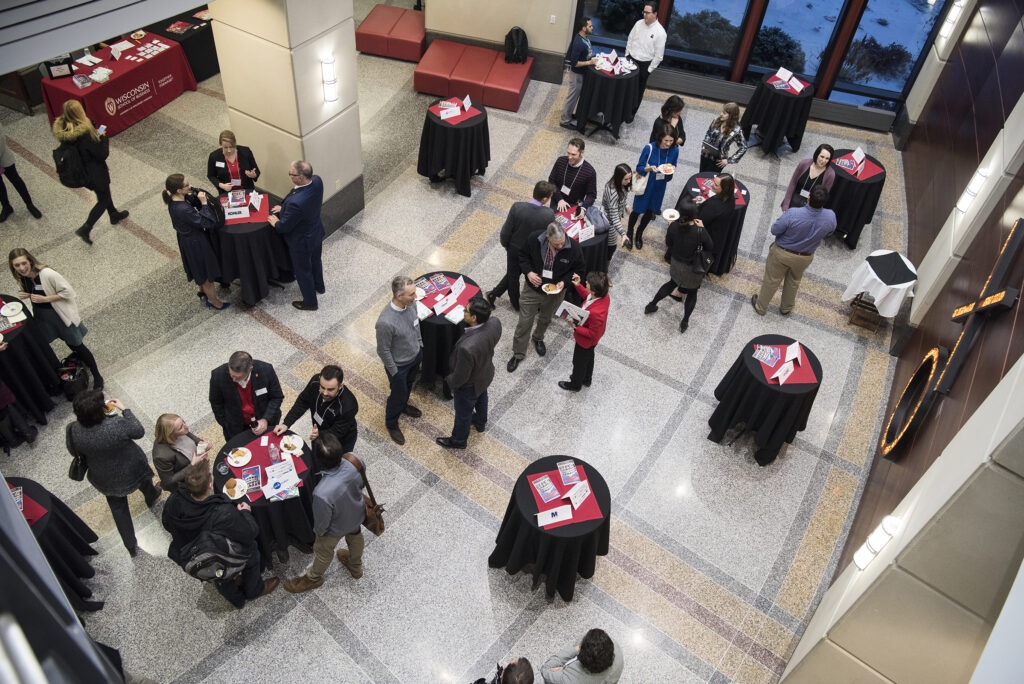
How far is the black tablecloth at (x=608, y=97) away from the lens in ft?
31.7

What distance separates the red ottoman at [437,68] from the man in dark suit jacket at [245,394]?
648 cm

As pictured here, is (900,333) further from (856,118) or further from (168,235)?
(168,235)

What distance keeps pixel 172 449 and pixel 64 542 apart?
0.95 m

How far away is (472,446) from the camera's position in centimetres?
636

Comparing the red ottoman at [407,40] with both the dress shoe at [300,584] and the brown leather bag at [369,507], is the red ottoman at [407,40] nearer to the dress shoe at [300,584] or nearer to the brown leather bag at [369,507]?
the brown leather bag at [369,507]

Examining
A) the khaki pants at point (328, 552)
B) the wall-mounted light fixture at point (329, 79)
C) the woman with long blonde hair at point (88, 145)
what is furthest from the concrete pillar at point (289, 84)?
the khaki pants at point (328, 552)

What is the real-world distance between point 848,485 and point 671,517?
166 centimetres

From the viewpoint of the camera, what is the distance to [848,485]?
637 centimetres

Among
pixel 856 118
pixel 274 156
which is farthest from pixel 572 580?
pixel 856 118

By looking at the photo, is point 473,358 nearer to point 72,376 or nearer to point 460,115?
point 72,376

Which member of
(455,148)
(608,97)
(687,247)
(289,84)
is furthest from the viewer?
(608,97)

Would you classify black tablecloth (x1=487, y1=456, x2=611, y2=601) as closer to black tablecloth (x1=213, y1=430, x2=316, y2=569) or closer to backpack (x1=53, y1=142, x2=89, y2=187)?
black tablecloth (x1=213, y1=430, x2=316, y2=569)

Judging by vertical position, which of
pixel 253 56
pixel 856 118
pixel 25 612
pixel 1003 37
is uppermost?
pixel 25 612

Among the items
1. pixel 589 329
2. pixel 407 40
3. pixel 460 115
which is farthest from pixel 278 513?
pixel 407 40
